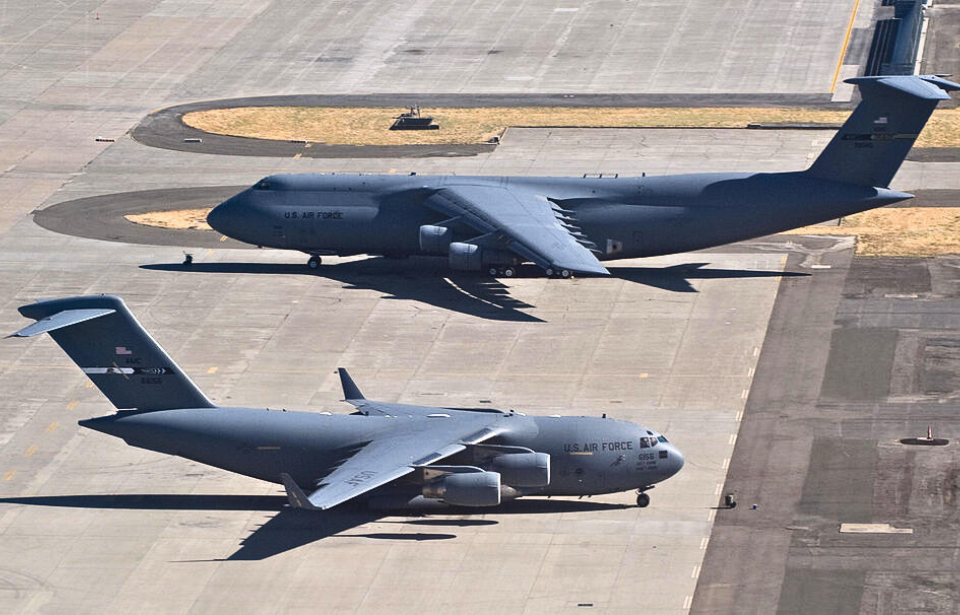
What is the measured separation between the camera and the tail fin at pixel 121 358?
5884cm

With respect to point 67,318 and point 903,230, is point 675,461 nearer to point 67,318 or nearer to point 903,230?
point 67,318

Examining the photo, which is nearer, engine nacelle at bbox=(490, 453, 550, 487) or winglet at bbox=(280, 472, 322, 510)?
winglet at bbox=(280, 472, 322, 510)

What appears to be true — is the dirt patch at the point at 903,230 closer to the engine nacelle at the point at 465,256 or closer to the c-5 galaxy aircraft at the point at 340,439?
the engine nacelle at the point at 465,256

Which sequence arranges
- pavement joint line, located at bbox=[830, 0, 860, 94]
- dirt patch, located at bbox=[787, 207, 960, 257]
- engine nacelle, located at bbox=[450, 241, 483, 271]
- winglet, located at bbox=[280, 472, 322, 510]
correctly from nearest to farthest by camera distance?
winglet, located at bbox=[280, 472, 322, 510], engine nacelle, located at bbox=[450, 241, 483, 271], dirt patch, located at bbox=[787, 207, 960, 257], pavement joint line, located at bbox=[830, 0, 860, 94]

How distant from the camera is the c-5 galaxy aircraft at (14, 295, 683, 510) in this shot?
58.1 metres

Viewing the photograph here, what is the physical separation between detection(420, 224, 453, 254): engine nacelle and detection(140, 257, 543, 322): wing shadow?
1.75 m

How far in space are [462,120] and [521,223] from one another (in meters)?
29.5

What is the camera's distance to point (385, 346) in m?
74.7

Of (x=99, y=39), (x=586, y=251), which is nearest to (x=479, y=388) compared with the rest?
(x=586, y=251)

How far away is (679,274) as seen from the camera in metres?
83.7

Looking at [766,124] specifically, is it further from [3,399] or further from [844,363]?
[3,399]

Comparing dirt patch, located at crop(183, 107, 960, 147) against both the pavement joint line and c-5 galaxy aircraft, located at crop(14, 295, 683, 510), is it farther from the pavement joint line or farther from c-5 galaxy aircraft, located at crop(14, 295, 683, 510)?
c-5 galaxy aircraft, located at crop(14, 295, 683, 510)

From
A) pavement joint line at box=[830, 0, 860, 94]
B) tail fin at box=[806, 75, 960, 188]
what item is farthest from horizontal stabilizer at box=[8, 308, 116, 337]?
pavement joint line at box=[830, 0, 860, 94]

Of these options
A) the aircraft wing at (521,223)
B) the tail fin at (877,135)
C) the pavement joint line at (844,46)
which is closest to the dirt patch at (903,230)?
the tail fin at (877,135)
